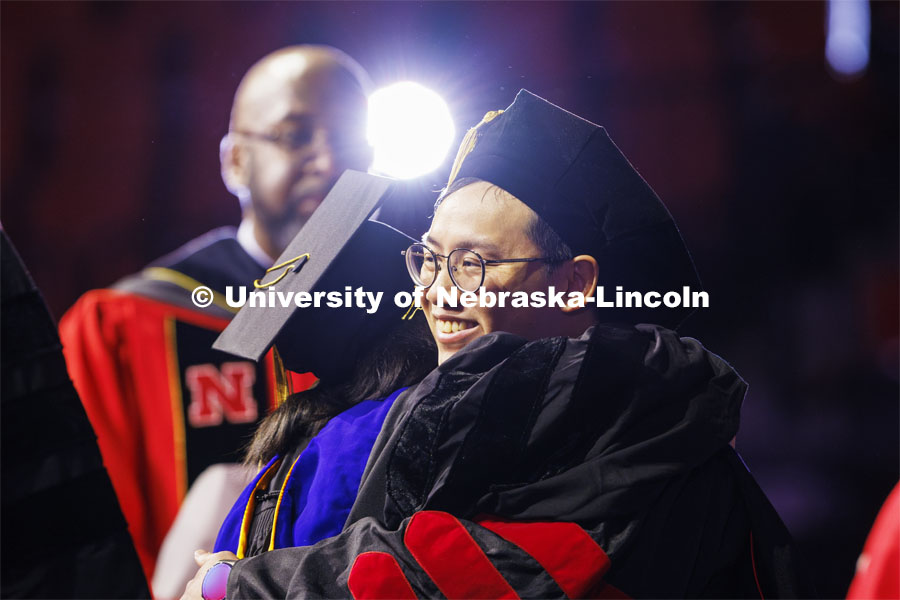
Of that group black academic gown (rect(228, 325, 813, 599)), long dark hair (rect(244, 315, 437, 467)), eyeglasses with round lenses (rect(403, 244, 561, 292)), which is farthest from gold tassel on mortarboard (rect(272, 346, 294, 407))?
black academic gown (rect(228, 325, 813, 599))

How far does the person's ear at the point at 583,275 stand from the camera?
5.54 ft

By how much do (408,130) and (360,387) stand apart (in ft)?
2.03

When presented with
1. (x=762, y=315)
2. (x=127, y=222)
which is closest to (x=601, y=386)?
(x=762, y=315)

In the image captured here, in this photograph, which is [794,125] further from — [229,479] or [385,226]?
[229,479]

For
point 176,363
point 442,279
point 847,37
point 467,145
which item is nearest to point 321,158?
point 467,145

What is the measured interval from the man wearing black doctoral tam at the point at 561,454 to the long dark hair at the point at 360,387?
0.20m

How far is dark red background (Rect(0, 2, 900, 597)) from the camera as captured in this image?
2.21m

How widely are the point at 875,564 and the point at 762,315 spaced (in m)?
0.73

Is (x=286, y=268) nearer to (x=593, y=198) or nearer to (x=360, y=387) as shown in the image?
(x=360, y=387)

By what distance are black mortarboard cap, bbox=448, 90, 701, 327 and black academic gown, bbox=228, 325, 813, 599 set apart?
15 cm

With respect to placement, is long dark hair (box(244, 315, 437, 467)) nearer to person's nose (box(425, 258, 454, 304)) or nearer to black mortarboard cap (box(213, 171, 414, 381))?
black mortarboard cap (box(213, 171, 414, 381))

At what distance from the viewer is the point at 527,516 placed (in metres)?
1.51

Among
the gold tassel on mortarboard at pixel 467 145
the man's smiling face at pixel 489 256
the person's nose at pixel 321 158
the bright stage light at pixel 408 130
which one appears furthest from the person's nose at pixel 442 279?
the person's nose at pixel 321 158

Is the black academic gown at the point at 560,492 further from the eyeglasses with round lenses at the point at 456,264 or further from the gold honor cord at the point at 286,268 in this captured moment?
the gold honor cord at the point at 286,268
